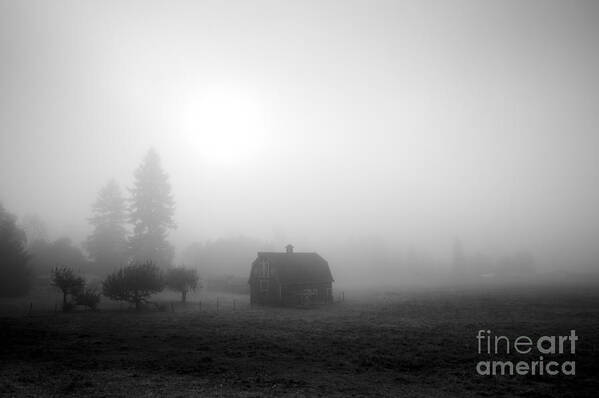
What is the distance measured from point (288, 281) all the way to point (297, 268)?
11.2ft

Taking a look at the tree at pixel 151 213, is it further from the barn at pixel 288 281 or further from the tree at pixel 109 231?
the barn at pixel 288 281

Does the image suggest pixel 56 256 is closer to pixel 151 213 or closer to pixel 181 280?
pixel 151 213

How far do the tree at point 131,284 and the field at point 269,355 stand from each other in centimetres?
364

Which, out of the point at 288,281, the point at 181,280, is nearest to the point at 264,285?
the point at 288,281

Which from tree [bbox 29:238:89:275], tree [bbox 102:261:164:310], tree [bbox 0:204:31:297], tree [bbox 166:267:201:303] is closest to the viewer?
tree [bbox 102:261:164:310]

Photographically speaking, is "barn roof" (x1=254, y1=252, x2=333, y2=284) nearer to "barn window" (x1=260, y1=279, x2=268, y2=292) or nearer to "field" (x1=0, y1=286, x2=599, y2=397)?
"barn window" (x1=260, y1=279, x2=268, y2=292)

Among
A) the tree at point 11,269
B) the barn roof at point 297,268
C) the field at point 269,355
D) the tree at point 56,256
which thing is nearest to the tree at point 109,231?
the tree at point 56,256

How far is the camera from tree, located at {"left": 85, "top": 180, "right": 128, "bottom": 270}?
61.2 m

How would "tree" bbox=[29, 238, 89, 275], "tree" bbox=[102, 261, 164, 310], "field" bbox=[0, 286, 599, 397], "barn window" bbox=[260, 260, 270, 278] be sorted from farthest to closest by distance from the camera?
"tree" bbox=[29, 238, 89, 275], "barn window" bbox=[260, 260, 270, 278], "tree" bbox=[102, 261, 164, 310], "field" bbox=[0, 286, 599, 397]

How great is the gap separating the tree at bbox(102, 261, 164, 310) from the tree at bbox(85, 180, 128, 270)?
22103 millimetres

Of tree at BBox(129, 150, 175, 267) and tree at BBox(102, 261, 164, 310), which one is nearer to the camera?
tree at BBox(102, 261, 164, 310)

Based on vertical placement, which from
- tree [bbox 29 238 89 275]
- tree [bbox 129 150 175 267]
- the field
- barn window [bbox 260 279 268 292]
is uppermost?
tree [bbox 129 150 175 267]

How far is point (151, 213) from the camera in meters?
60.8

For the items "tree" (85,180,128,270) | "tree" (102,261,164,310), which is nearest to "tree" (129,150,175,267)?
"tree" (85,180,128,270)
